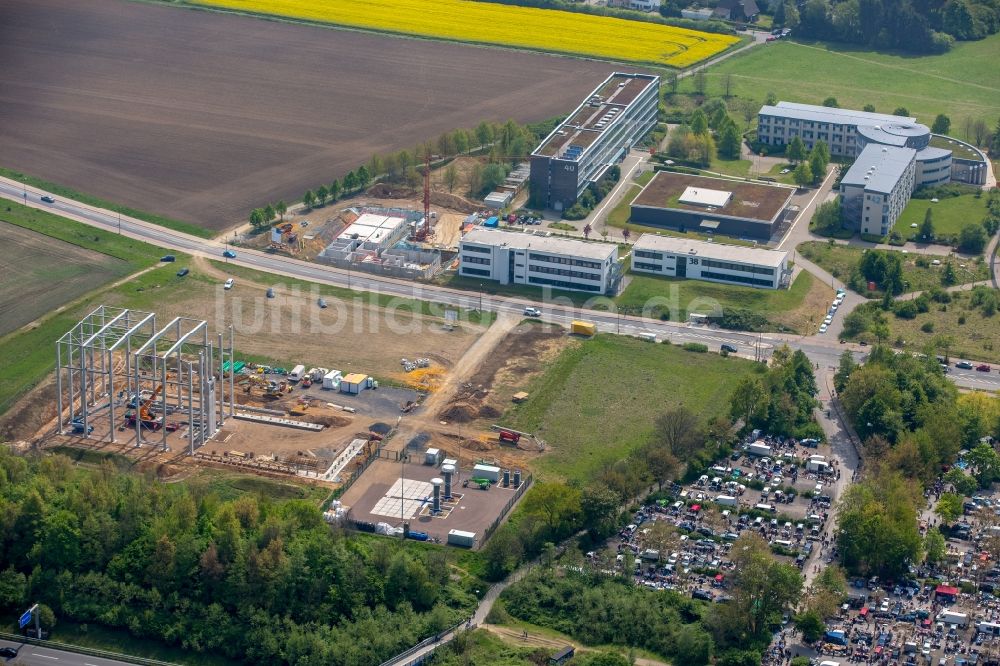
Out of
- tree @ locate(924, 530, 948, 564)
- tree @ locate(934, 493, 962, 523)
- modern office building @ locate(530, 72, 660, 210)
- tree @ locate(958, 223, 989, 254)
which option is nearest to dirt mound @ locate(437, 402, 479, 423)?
tree @ locate(934, 493, 962, 523)

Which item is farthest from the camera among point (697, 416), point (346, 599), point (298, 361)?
point (298, 361)

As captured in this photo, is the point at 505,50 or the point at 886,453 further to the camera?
the point at 505,50

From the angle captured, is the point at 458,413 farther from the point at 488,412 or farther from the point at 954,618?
the point at 954,618

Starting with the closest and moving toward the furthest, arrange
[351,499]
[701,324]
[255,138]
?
[351,499] → [701,324] → [255,138]

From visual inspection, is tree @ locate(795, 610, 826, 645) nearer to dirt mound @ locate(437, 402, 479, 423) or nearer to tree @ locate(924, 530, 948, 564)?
tree @ locate(924, 530, 948, 564)

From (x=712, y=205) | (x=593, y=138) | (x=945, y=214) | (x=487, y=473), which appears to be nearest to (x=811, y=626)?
(x=487, y=473)

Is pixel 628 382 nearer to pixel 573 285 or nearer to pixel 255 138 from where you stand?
pixel 573 285

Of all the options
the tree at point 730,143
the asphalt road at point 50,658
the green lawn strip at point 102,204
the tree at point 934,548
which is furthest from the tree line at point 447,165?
the tree at point 934,548

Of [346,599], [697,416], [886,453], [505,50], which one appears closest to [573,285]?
[697,416]
